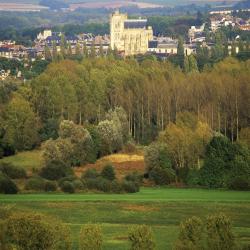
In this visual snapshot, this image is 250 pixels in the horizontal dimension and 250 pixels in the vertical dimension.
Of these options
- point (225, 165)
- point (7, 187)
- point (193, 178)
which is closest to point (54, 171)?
point (7, 187)

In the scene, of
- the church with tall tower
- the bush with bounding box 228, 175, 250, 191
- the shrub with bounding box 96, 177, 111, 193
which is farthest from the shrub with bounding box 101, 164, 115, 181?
the church with tall tower

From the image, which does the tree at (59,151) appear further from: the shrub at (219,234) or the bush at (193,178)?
the shrub at (219,234)

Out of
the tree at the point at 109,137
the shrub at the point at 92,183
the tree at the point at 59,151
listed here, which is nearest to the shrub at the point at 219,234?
the shrub at the point at 92,183

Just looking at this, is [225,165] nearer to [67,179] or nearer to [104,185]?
[104,185]

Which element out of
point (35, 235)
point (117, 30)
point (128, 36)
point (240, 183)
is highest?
point (35, 235)

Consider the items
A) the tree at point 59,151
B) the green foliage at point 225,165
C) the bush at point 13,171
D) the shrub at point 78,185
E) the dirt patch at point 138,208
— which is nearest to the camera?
the dirt patch at point 138,208
